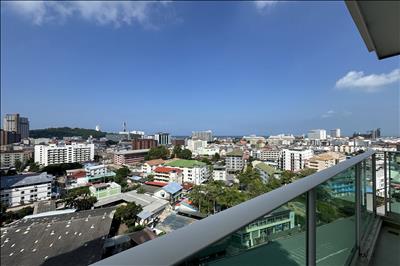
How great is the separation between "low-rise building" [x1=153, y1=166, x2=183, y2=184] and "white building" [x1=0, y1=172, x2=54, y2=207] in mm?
8896

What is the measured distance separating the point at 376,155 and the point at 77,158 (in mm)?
35018

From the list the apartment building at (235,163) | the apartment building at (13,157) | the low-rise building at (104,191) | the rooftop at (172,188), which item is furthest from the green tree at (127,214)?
the apartment building at (13,157)

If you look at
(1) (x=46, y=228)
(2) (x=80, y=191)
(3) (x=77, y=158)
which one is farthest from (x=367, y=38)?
(3) (x=77, y=158)

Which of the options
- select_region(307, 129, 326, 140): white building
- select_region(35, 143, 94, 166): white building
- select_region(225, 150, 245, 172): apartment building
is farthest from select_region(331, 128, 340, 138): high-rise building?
select_region(35, 143, 94, 166): white building

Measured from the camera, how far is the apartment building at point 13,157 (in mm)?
25737

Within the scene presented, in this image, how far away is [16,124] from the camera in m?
35.6

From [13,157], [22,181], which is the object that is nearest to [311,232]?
[22,181]

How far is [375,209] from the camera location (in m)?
1.57

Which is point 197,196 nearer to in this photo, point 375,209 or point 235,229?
point 375,209

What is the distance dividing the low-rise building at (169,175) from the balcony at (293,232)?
775 inches

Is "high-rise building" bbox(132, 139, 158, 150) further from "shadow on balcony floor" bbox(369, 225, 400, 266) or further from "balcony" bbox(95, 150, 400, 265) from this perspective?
"balcony" bbox(95, 150, 400, 265)

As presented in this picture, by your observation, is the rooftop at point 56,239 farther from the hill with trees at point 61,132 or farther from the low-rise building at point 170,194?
the hill with trees at point 61,132

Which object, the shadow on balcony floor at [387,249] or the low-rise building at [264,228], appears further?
the shadow on balcony floor at [387,249]

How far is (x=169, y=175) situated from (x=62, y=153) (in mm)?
17853
